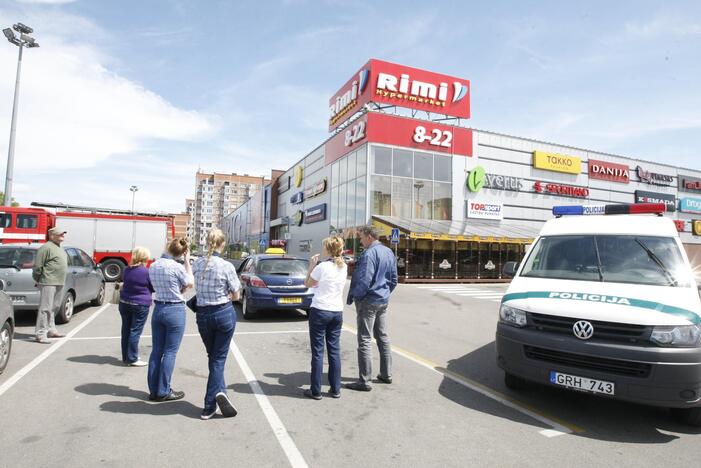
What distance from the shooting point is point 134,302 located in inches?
215

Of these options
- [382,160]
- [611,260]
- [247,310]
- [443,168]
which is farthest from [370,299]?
[443,168]

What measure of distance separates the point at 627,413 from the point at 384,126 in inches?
967

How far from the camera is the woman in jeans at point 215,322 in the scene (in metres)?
3.80

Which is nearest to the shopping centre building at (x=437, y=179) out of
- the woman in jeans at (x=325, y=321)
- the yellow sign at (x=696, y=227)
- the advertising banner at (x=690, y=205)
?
the advertising banner at (x=690, y=205)

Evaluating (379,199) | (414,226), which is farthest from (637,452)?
(379,199)

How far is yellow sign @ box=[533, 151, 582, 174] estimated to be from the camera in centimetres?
3169

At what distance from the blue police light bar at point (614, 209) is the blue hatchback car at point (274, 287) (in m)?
5.15

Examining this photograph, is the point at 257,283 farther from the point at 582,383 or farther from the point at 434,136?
the point at 434,136

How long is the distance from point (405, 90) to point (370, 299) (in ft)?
85.4

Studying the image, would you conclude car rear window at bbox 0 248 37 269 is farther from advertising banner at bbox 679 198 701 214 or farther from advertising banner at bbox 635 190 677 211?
advertising banner at bbox 679 198 701 214

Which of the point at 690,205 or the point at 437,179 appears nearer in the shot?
the point at 437,179

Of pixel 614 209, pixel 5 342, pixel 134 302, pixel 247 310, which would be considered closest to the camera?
pixel 5 342

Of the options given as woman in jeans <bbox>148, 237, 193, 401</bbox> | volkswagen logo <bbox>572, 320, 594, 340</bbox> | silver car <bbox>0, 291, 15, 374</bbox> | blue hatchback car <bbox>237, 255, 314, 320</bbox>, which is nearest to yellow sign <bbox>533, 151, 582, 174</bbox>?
blue hatchback car <bbox>237, 255, 314, 320</bbox>

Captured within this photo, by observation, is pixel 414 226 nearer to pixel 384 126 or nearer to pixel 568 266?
pixel 384 126
